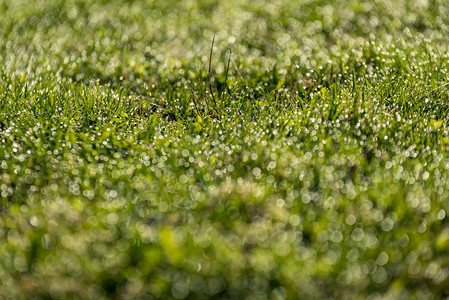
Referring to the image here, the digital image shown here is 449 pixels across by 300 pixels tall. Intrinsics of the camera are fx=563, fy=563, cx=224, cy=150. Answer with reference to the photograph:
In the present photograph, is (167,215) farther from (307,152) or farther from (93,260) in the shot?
(307,152)

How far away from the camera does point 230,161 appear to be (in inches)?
102

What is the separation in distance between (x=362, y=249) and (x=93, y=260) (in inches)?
37.8

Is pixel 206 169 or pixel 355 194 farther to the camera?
pixel 206 169

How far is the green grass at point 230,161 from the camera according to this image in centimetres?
195

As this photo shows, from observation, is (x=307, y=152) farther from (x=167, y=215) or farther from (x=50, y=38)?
(x=50, y=38)

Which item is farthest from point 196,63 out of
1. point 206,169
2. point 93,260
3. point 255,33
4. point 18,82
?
point 93,260

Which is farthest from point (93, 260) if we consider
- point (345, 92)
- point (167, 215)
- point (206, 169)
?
point (345, 92)

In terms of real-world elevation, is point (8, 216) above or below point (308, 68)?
below

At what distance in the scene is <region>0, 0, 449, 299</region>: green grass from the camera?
1950mm

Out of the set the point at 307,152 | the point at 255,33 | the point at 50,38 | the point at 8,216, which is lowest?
the point at 50,38

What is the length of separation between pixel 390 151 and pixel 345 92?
1.70 ft

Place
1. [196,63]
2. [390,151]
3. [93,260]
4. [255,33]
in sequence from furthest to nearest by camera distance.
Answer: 1. [255,33]
2. [196,63]
3. [390,151]
4. [93,260]

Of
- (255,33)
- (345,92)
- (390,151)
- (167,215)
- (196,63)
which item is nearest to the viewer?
(167,215)

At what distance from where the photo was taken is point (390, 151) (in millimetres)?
2615
